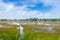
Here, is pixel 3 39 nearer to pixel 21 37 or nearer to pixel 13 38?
pixel 13 38

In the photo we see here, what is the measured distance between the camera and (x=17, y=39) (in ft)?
26.2

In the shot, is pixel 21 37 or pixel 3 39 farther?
pixel 3 39

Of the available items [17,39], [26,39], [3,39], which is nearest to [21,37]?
[17,39]

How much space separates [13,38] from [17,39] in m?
0.35

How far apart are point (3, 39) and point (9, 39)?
52 centimetres

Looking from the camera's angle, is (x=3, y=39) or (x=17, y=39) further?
(x=3, y=39)

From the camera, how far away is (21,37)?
7820 mm

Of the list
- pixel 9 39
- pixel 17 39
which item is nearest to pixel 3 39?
pixel 9 39

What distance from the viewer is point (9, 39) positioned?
8.42m

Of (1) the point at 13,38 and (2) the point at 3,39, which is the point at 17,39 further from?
(2) the point at 3,39

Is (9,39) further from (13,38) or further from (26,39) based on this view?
(26,39)

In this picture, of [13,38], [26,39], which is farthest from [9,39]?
[26,39]

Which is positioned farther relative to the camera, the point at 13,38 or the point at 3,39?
the point at 3,39

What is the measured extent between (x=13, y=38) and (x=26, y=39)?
657 millimetres
